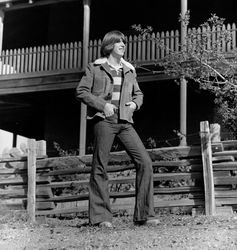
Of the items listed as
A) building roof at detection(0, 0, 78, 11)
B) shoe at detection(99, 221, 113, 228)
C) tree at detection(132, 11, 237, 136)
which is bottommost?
shoe at detection(99, 221, 113, 228)

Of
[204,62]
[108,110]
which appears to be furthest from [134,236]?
[204,62]

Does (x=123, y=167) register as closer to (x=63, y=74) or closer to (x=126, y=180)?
(x=126, y=180)

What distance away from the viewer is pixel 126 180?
26.7ft

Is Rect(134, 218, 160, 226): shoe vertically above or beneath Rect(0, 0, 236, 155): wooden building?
beneath

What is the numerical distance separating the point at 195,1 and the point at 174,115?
3531 mm

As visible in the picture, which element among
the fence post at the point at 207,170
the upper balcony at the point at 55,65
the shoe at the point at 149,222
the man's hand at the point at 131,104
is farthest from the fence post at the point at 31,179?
the upper balcony at the point at 55,65

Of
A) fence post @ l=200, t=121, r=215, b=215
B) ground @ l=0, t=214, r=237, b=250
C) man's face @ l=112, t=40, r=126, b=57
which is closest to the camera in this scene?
ground @ l=0, t=214, r=237, b=250

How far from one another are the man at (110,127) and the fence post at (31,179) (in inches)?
101

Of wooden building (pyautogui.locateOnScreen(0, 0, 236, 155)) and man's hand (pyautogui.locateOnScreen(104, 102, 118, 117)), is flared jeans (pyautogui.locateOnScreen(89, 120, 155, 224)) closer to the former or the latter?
man's hand (pyautogui.locateOnScreen(104, 102, 118, 117))

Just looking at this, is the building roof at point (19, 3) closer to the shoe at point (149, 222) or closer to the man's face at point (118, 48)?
the man's face at point (118, 48)

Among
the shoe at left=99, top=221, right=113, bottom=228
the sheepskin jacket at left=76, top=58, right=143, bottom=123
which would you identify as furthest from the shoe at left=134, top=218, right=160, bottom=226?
the sheepskin jacket at left=76, top=58, right=143, bottom=123

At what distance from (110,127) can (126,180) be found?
2368 mm

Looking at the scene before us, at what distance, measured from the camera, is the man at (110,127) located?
5824 millimetres

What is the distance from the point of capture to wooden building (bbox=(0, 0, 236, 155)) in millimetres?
15461
